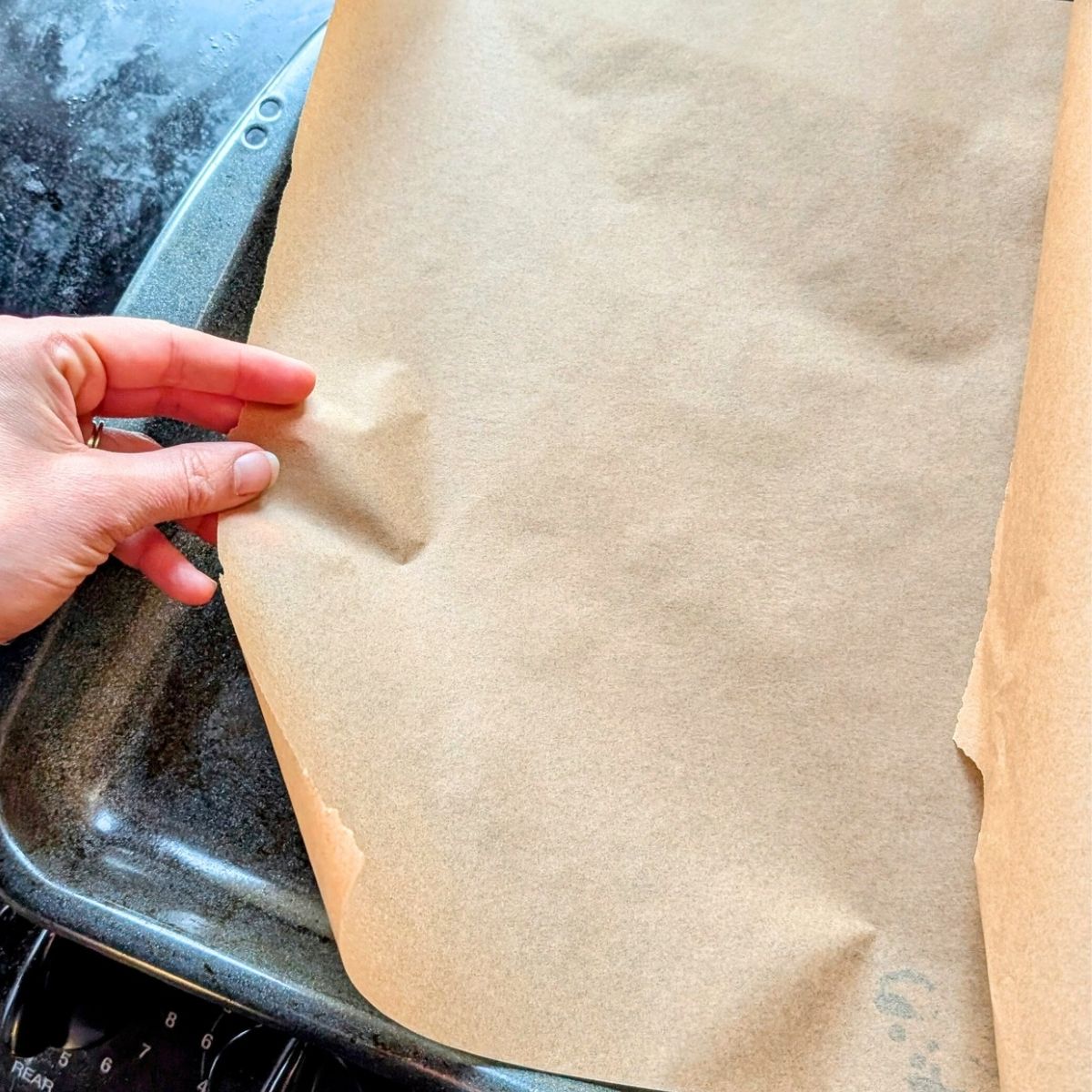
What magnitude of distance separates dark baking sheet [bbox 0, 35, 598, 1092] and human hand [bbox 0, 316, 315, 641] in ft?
0.10

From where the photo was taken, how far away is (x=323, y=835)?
1.31ft

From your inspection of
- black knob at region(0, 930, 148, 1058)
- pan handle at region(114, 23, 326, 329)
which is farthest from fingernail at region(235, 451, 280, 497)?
black knob at region(0, 930, 148, 1058)

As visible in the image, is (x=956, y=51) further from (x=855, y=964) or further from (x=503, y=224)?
(x=855, y=964)

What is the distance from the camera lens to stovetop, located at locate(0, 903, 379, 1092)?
1.44 ft

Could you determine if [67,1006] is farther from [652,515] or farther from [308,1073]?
[652,515]

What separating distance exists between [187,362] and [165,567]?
0.34ft

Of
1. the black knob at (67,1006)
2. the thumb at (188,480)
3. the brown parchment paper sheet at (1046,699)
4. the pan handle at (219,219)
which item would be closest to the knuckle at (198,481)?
the thumb at (188,480)

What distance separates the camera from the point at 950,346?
457 mm

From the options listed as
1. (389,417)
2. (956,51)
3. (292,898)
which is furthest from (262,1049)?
(956,51)

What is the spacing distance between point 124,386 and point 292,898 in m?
0.27

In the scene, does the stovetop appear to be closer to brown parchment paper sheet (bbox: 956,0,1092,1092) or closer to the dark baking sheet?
the dark baking sheet

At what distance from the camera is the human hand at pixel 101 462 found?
0.43 meters

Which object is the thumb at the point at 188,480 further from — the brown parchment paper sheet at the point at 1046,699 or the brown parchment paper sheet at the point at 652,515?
the brown parchment paper sheet at the point at 1046,699

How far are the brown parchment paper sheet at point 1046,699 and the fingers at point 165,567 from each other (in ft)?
1.20
